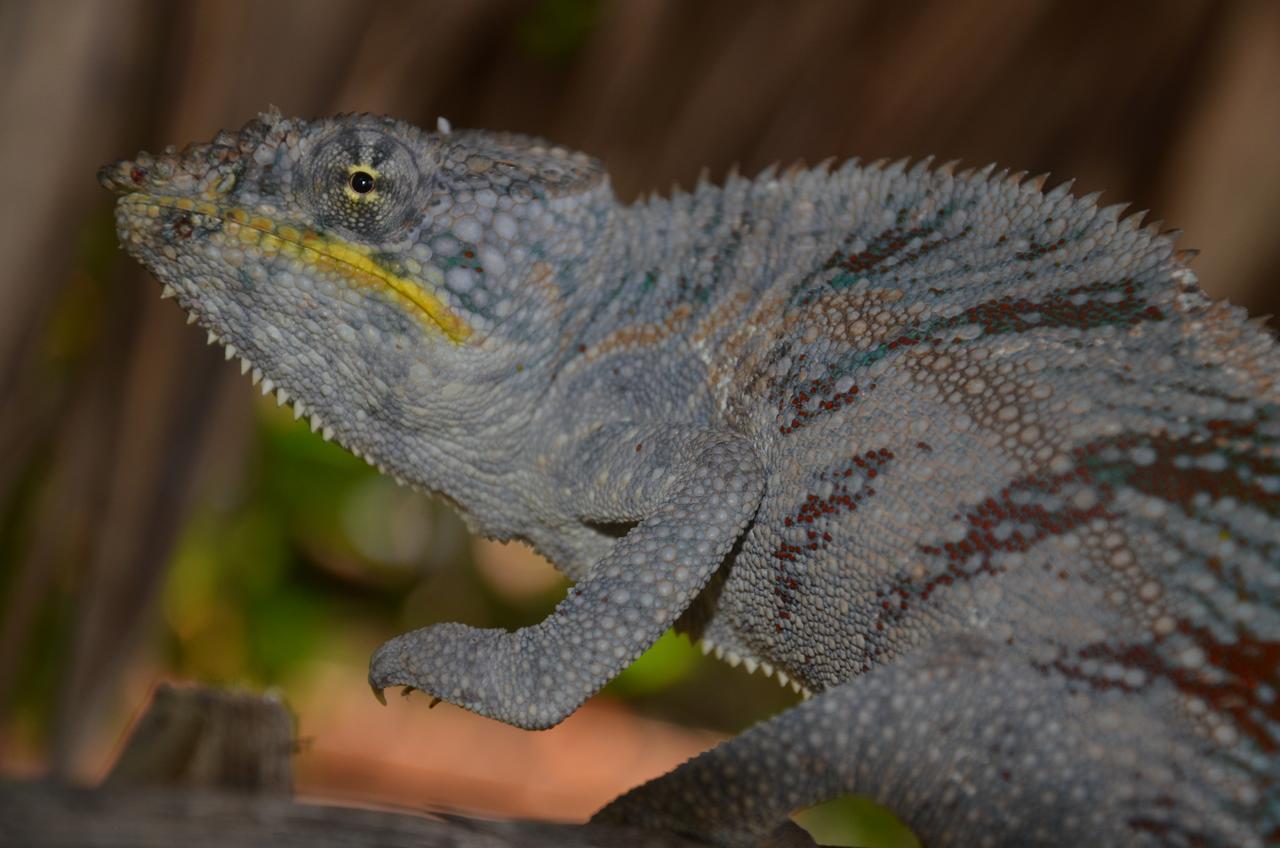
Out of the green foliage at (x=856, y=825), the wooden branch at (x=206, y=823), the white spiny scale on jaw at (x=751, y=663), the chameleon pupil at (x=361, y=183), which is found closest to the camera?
the wooden branch at (x=206, y=823)

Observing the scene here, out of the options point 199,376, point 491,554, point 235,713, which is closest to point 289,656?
point 491,554

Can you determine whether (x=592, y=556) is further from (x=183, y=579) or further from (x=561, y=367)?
(x=183, y=579)

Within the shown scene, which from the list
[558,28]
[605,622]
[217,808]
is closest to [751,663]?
[605,622]

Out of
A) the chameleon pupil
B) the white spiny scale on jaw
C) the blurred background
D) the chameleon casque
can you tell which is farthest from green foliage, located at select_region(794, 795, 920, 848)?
the chameleon pupil

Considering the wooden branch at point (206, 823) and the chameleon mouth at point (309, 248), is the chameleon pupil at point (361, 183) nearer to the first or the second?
the chameleon mouth at point (309, 248)

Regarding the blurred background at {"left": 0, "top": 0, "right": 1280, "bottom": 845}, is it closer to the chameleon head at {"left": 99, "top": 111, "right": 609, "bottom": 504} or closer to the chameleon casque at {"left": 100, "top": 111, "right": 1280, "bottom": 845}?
the chameleon head at {"left": 99, "top": 111, "right": 609, "bottom": 504}

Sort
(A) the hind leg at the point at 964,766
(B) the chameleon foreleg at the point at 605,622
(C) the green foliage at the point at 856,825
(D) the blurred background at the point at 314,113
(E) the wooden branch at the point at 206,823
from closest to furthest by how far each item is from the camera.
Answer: (E) the wooden branch at the point at 206,823, (A) the hind leg at the point at 964,766, (B) the chameleon foreleg at the point at 605,622, (D) the blurred background at the point at 314,113, (C) the green foliage at the point at 856,825

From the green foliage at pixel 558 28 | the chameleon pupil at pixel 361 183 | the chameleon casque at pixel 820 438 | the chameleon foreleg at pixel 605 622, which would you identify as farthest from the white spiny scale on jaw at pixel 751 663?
the green foliage at pixel 558 28
